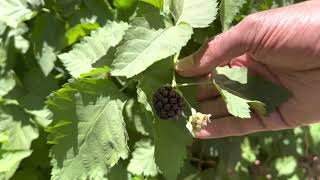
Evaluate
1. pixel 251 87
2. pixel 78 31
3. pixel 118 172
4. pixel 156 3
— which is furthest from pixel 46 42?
pixel 251 87

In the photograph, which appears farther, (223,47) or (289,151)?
(289,151)

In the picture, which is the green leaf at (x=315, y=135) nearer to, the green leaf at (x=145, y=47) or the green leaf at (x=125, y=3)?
the green leaf at (x=125, y=3)

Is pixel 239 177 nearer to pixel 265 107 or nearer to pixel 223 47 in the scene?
pixel 265 107

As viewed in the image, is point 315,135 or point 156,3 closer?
point 156,3

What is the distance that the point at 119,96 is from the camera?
1485mm

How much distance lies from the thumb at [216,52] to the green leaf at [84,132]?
9.3 inches

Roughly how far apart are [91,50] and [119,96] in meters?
0.17

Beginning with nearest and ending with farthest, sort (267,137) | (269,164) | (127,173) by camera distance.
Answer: (127,173)
(267,137)
(269,164)

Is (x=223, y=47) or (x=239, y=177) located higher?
(x=223, y=47)

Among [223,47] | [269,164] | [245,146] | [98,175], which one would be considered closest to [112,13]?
[223,47]

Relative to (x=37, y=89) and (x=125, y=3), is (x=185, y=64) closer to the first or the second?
(x=125, y=3)

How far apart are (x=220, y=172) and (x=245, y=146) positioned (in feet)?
0.65

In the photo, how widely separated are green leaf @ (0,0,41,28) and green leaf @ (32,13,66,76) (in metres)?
0.13

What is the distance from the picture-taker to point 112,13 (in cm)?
192
